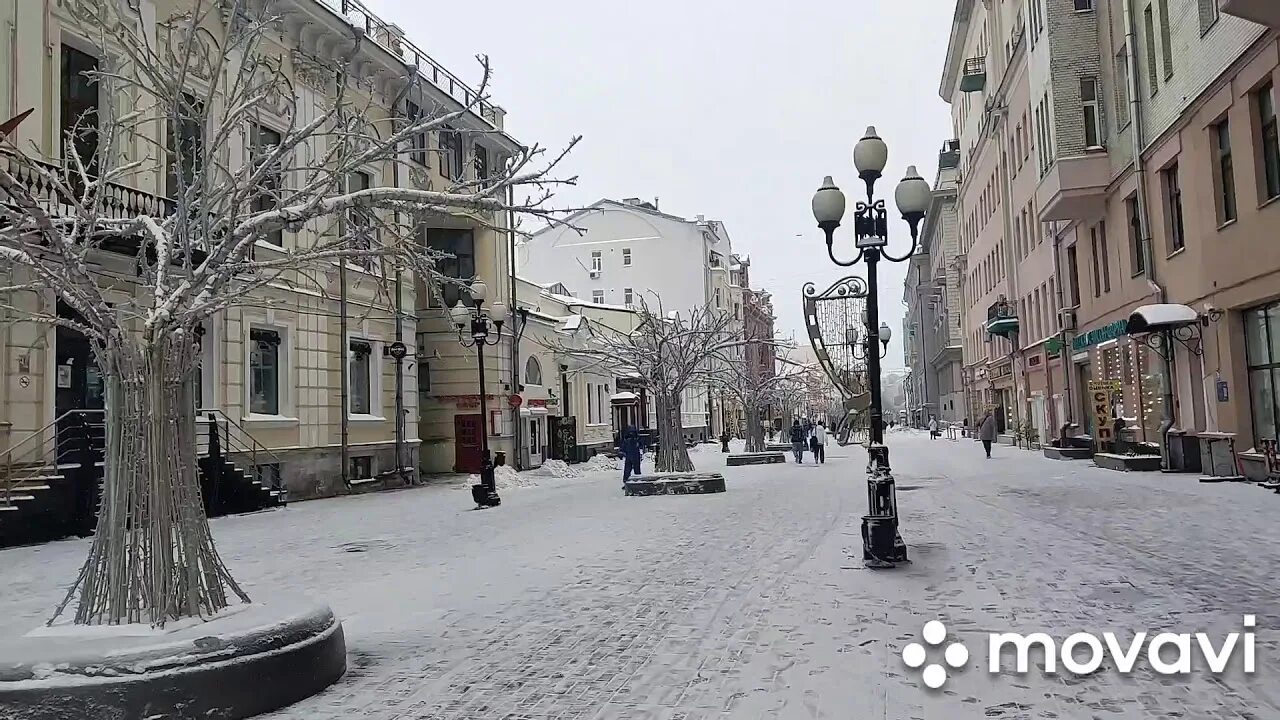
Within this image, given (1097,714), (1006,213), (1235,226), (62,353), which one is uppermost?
(1006,213)

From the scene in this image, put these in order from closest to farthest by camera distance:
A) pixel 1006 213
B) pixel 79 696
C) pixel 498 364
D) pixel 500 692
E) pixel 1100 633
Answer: pixel 79 696 → pixel 500 692 → pixel 1100 633 → pixel 498 364 → pixel 1006 213

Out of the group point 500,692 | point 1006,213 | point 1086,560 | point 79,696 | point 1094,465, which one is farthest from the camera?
point 1006,213

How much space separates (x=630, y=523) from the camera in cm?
1500

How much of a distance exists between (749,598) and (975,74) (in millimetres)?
42734

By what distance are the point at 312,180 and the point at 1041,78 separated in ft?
90.5

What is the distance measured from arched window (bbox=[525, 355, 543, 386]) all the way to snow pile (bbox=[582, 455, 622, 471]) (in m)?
3.57

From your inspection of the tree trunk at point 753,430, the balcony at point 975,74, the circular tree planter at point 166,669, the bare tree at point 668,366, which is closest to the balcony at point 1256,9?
the bare tree at point 668,366

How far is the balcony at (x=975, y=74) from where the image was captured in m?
45.5

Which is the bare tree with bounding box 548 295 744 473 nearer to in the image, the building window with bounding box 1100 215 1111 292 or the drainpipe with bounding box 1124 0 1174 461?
the drainpipe with bounding box 1124 0 1174 461

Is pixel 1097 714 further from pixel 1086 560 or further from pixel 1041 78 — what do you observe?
pixel 1041 78

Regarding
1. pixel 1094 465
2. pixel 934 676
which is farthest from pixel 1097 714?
pixel 1094 465

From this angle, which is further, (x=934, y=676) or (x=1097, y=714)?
(x=934, y=676)

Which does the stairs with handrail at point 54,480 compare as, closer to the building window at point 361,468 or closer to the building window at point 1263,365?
the building window at point 361,468

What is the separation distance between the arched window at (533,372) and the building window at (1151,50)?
21.5 meters
